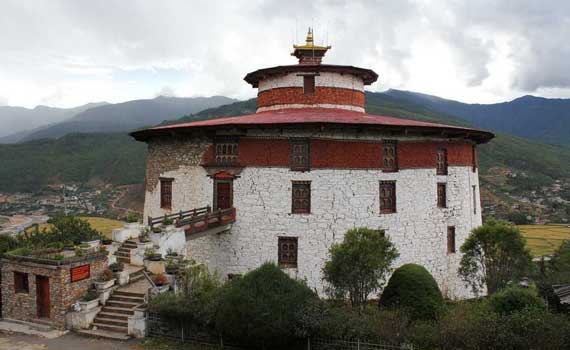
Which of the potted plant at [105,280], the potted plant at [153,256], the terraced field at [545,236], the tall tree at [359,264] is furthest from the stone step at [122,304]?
the terraced field at [545,236]

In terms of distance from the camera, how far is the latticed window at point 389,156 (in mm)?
21953

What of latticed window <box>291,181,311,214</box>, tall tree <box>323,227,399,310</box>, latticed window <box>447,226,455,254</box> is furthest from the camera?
latticed window <box>447,226,455,254</box>

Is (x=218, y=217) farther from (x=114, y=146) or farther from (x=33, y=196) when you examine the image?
(x=114, y=146)

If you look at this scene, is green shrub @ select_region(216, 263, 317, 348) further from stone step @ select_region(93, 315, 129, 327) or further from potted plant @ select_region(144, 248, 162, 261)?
potted plant @ select_region(144, 248, 162, 261)

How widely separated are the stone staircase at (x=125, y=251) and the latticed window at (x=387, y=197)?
10920mm

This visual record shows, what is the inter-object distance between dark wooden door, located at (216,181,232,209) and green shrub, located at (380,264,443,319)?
28.2 feet

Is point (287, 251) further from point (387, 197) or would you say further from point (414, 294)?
point (414, 294)

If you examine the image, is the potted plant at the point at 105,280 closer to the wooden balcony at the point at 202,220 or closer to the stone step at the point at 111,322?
the stone step at the point at 111,322

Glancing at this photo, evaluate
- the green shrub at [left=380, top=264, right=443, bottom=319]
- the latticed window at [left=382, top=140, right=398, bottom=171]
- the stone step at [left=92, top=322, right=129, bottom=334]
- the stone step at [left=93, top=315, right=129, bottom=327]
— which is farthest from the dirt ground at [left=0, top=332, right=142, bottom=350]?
the latticed window at [left=382, top=140, right=398, bottom=171]

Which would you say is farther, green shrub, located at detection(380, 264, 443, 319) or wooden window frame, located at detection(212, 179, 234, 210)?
wooden window frame, located at detection(212, 179, 234, 210)

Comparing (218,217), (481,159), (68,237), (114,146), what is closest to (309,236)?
(218,217)

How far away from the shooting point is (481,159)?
102m

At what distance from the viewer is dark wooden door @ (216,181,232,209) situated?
2209 cm

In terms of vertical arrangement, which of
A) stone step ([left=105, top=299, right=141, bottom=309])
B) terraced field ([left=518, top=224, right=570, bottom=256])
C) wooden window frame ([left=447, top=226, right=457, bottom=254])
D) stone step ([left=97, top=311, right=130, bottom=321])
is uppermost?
wooden window frame ([left=447, top=226, right=457, bottom=254])
